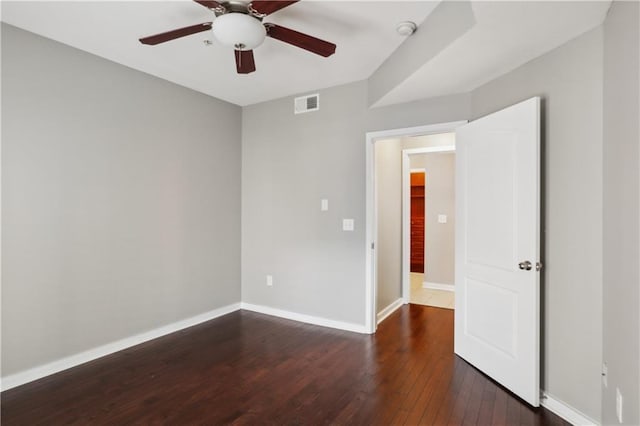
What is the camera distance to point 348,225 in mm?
3818

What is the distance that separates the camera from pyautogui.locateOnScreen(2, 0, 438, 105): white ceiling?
233cm

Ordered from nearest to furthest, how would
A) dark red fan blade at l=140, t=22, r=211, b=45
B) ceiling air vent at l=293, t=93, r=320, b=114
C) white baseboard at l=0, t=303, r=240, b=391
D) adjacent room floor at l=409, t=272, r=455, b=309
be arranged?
dark red fan blade at l=140, t=22, r=211, b=45, white baseboard at l=0, t=303, r=240, b=391, ceiling air vent at l=293, t=93, r=320, b=114, adjacent room floor at l=409, t=272, r=455, b=309

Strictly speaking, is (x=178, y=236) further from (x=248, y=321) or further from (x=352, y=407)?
(x=352, y=407)

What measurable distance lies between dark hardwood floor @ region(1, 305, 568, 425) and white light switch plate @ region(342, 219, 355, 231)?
3.81 ft

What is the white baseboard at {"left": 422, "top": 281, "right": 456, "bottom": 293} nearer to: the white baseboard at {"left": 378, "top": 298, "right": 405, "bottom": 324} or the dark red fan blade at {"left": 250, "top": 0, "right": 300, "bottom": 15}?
the white baseboard at {"left": 378, "top": 298, "right": 405, "bottom": 324}

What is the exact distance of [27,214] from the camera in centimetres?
264

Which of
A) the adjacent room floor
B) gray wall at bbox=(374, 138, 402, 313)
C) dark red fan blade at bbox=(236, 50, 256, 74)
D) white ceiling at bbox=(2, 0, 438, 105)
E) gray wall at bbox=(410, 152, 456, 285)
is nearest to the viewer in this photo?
white ceiling at bbox=(2, 0, 438, 105)

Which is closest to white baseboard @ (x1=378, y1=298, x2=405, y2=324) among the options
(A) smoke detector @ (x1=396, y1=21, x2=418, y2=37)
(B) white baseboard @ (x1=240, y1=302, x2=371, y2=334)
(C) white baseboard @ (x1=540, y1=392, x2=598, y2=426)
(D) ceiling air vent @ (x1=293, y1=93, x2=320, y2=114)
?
(B) white baseboard @ (x1=240, y1=302, x2=371, y2=334)

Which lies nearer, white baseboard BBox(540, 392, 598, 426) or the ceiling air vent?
white baseboard BBox(540, 392, 598, 426)

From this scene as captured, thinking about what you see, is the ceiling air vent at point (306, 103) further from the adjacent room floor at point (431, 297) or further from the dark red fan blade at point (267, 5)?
the adjacent room floor at point (431, 297)

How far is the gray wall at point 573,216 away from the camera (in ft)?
6.75

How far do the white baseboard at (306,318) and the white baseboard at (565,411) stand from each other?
1.70 metres

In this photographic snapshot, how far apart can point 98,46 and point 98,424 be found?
289 centimetres

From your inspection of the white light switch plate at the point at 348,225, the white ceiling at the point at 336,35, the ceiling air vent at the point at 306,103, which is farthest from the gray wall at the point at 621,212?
the ceiling air vent at the point at 306,103
